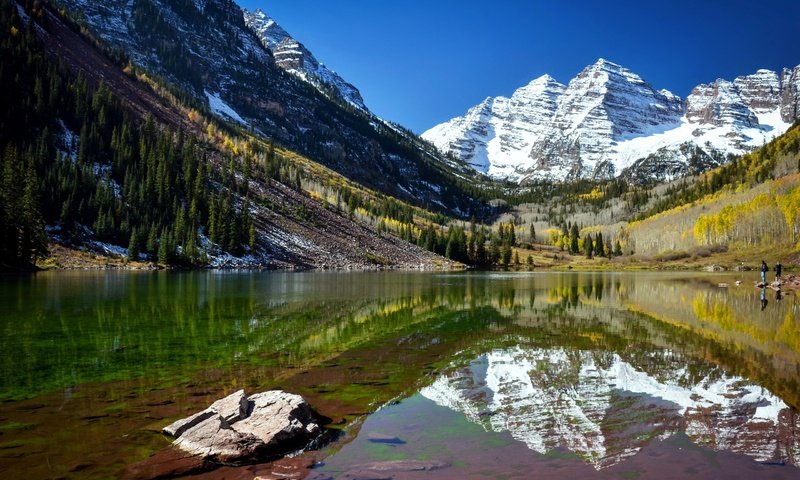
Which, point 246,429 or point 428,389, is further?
point 428,389

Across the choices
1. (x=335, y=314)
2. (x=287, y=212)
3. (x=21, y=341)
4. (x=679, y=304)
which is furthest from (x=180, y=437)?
(x=287, y=212)

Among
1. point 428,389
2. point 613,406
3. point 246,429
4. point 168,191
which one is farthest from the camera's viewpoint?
point 168,191

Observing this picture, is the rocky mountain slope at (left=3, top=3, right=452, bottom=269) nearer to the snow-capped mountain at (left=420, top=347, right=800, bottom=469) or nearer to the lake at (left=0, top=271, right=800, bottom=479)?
the lake at (left=0, top=271, right=800, bottom=479)

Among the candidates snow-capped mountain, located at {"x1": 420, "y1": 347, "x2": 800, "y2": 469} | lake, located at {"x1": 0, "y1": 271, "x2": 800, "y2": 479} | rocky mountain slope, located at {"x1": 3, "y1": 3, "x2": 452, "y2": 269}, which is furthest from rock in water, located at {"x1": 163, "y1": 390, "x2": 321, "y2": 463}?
rocky mountain slope, located at {"x1": 3, "y1": 3, "x2": 452, "y2": 269}

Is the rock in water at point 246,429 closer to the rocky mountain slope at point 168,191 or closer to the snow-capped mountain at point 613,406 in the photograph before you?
the snow-capped mountain at point 613,406

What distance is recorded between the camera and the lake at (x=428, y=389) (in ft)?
33.9

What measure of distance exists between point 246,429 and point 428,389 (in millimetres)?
6555

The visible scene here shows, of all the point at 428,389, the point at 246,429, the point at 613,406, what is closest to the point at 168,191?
the point at 428,389

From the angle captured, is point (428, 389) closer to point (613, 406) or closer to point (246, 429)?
point (613, 406)

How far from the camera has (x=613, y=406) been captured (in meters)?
14.3

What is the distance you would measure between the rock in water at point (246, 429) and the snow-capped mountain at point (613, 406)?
14.6ft

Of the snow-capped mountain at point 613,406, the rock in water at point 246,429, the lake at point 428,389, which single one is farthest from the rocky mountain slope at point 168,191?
the snow-capped mountain at point 613,406

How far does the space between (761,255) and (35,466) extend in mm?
182321

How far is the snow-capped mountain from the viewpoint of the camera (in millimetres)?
11492
